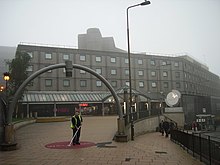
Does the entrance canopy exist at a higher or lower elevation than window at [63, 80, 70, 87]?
lower

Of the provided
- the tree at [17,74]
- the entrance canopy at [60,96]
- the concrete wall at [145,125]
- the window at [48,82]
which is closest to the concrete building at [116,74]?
the window at [48,82]

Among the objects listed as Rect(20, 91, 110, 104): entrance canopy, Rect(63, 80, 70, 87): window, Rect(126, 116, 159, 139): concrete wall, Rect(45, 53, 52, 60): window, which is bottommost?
Rect(126, 116, 159, 139): concrete wall

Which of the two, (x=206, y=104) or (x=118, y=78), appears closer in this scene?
(x=206, y=104)

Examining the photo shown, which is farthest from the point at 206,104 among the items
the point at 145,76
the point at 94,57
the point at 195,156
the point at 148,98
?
the point at 195,156

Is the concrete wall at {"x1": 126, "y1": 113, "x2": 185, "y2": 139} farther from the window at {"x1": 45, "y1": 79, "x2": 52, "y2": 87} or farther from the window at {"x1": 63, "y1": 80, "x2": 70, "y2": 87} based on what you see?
the window at {"x1": 45, "y1": 79, "x2": 52, "y2": 87}

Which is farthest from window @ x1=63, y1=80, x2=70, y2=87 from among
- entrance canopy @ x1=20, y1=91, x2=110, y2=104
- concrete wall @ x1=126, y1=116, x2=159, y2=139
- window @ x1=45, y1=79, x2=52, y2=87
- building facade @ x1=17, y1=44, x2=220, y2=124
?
concrete wall @ x1=126, y1=116, x2=159, y2=139

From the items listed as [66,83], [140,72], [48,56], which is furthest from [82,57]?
[140,72]

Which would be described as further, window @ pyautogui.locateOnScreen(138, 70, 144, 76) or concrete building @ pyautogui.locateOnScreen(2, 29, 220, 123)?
window @ pyautogui.locateOnScreen(138, 70, 144, 76)

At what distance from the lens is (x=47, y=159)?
9.73m

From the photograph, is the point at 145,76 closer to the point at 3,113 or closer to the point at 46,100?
the point at 46,100

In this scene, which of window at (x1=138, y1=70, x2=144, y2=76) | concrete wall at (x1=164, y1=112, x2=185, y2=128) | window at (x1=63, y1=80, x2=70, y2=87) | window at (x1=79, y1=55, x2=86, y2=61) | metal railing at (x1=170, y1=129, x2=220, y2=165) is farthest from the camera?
window at (x1=138, y1=70, x2=144, y2=76)

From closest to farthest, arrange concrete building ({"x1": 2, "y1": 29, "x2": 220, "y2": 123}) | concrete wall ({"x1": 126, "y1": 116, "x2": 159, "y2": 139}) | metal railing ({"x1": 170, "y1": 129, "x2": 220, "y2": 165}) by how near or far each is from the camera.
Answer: metal railing ({"x1": 170, "y1": 129, "x2": 220, "y2": 165}), concrete wall ({"x1": 126, "y1": 116, "x2": 159, "y2": 139}), concrete building ({"x1": 2, "y1": 29, "x2": 220, "y2": 123})

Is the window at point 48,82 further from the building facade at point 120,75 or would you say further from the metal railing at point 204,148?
the metal railing at point 204,148

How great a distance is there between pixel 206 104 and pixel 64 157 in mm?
41665
